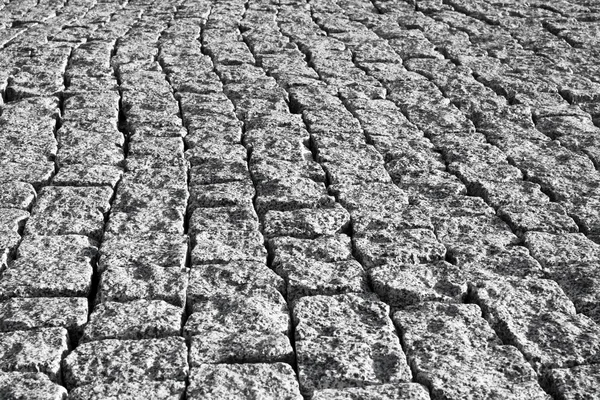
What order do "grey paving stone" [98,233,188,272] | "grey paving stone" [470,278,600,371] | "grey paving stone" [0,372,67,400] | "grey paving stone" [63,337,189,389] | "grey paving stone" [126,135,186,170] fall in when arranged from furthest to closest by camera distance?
"grey paving stone" [126,135,186,170], "grey paving stone" [98,233,188,272], "grey paving stone" [470,278,600,371], "grey paving stone" [63,337,189,389], "grey paving stone" [0,372,67,400]

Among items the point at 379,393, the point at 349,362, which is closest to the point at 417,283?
the point at 349,362

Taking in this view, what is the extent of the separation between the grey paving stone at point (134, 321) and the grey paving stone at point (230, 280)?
0.39 ft

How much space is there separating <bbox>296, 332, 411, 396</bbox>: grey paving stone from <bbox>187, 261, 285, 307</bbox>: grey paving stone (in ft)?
1.26

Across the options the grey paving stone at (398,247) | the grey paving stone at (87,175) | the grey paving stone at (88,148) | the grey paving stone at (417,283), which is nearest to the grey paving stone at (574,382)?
the grey paving stone at (417,283)

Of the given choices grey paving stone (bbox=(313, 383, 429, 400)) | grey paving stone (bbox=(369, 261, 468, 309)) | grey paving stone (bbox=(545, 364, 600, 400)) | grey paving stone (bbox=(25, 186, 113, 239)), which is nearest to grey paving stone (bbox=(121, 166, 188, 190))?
grey paving stone (bbox=(25, 186, 113, 239))

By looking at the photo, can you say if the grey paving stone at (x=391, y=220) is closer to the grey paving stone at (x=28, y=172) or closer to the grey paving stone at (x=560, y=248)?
the grey paving stone at (x=560, y=248)

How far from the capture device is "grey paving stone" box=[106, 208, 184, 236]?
362 cm

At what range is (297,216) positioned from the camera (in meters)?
3.74

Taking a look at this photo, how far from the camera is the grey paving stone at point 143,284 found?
309cm

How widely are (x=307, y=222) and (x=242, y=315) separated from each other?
2.49 ft

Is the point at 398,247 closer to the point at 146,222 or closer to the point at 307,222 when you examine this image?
the point at 307,222

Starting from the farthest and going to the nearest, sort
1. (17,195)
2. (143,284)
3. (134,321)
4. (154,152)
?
1. (154,152)
2. (17,195)
3. (143,284)
4. (134,321)

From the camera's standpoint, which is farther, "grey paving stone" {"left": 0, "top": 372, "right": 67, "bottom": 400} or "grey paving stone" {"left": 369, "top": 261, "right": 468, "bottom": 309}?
"grey paving stone" {"left": 369, "top": 261, "right": 468, "bottom": 309}

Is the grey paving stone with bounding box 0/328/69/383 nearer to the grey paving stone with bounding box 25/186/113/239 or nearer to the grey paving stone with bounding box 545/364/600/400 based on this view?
the grey paving stone with bounding box 25/186/113/239
